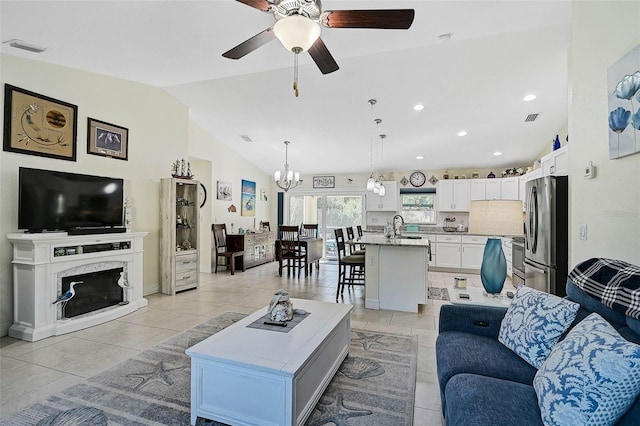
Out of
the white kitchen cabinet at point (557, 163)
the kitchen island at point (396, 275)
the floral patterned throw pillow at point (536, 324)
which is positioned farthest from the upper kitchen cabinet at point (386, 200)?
the floral patterned throw pillow at point (536, 324)

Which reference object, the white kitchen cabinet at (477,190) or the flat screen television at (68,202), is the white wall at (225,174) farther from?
the white kitchen cabinet at (477,190)

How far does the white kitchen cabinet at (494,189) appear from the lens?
6.87 metres

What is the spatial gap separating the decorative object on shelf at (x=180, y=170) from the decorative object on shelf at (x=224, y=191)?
1738 millimetres

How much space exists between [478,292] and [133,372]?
2876 millimetres

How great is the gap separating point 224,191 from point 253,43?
5.05m

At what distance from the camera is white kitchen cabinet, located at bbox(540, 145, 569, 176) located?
391 cm

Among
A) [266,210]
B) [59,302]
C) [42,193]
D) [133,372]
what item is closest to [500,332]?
[133,372]

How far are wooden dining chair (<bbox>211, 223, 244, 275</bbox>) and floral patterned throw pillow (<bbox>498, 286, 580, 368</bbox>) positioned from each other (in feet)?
17.8

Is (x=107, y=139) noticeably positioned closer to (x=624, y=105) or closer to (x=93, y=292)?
(x=93, y=292)

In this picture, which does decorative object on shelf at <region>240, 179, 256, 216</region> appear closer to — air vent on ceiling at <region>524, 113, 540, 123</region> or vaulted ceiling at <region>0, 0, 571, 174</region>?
vaulted ceiling at <region>0, 0, 571, 174</region>

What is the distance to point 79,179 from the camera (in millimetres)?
3562

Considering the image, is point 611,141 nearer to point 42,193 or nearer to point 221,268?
point 42,193

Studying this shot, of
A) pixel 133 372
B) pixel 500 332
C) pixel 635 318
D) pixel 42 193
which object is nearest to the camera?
pixel 635 318

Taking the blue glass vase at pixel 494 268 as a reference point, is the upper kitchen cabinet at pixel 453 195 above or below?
above
